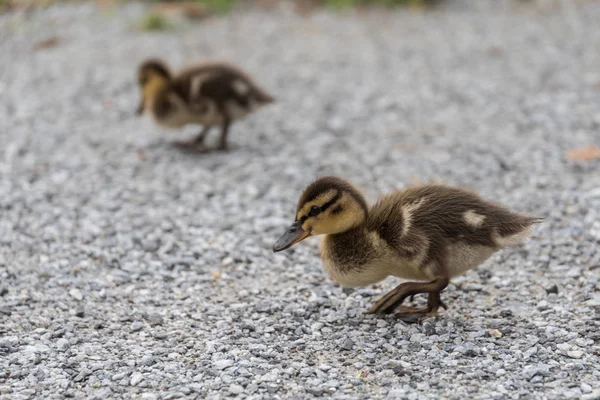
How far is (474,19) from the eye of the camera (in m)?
11.3

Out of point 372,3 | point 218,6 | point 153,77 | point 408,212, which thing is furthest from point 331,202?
point 372,3

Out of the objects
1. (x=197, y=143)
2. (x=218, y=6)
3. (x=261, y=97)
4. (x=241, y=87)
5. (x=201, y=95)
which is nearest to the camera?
(x=201, y=95)

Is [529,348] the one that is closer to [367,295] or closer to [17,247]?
[367,295]

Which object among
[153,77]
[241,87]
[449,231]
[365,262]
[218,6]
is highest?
[218,6]

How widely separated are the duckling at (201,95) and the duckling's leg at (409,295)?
3087mm

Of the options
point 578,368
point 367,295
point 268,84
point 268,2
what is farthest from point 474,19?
point 578,368

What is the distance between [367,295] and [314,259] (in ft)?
2.01

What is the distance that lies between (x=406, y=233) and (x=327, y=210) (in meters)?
0.40

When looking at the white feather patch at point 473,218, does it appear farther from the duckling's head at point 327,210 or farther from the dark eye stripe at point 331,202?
the dark eye stripe at point 331,202

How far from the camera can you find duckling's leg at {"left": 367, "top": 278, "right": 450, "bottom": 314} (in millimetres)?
3824

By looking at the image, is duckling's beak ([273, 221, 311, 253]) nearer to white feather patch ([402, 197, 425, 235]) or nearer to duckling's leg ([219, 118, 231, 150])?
white feather patch ([402, 197, 425, 235])

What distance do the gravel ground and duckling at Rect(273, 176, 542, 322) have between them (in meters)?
0.24

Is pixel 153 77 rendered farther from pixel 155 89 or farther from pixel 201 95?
pixel 201 95

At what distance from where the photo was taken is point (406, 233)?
12.4ft
